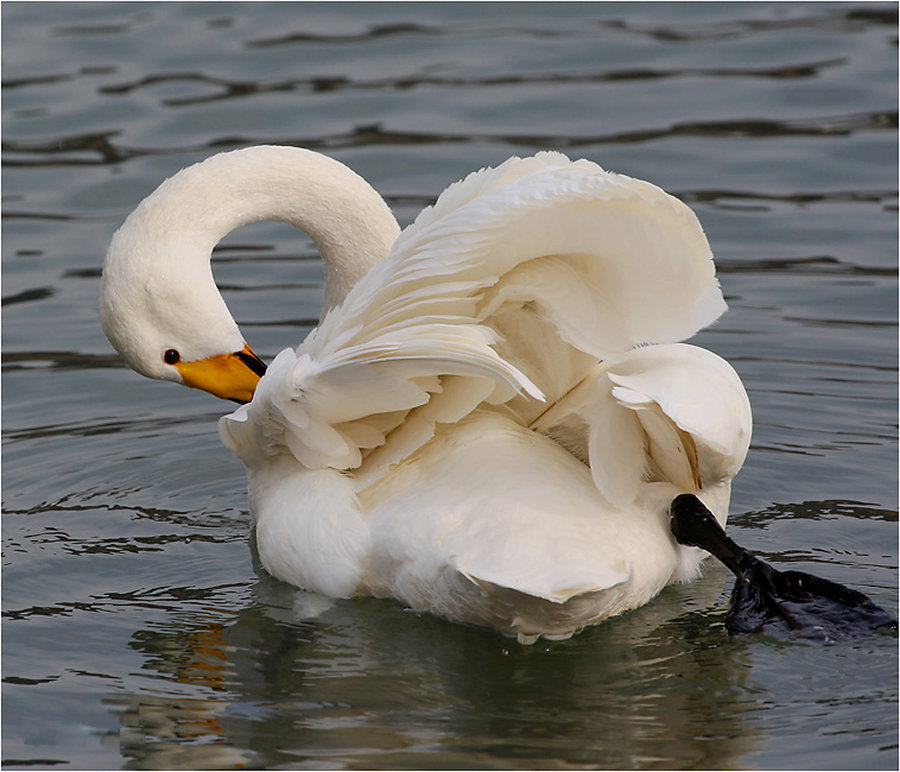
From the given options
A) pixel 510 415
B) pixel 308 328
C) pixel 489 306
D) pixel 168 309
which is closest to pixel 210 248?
pixel 168 309

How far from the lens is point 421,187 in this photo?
10.2m

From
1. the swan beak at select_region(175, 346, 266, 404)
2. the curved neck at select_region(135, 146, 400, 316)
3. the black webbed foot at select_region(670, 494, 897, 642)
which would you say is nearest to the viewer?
the black webbed foot at select_region(670, 494, 897, 642)

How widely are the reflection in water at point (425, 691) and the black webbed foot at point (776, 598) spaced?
0.14 m

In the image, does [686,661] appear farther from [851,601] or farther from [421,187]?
[421,187]

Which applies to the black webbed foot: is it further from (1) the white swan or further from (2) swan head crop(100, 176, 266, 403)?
(2) swan head crop(100, 176, 266, 403)

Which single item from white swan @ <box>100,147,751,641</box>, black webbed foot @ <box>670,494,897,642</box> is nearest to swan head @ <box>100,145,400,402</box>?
white swan @ <box>100,147,751,641</box>

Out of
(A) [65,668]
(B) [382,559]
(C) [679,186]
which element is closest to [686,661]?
(B) [382,559]

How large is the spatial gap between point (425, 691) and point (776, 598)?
1.13 m

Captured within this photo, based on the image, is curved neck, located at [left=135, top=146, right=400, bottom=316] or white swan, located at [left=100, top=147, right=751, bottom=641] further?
curved neck, located at [left=135, top=146, right=400, bottom=316]

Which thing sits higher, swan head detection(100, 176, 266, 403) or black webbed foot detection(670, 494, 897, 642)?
swan head detection(100, 176, 266, 403)

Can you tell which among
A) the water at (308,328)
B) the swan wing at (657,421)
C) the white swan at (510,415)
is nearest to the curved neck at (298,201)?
the white swan at (510,415)

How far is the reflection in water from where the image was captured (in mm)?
4480

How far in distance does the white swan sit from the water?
277 mm

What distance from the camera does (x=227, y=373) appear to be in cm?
594
